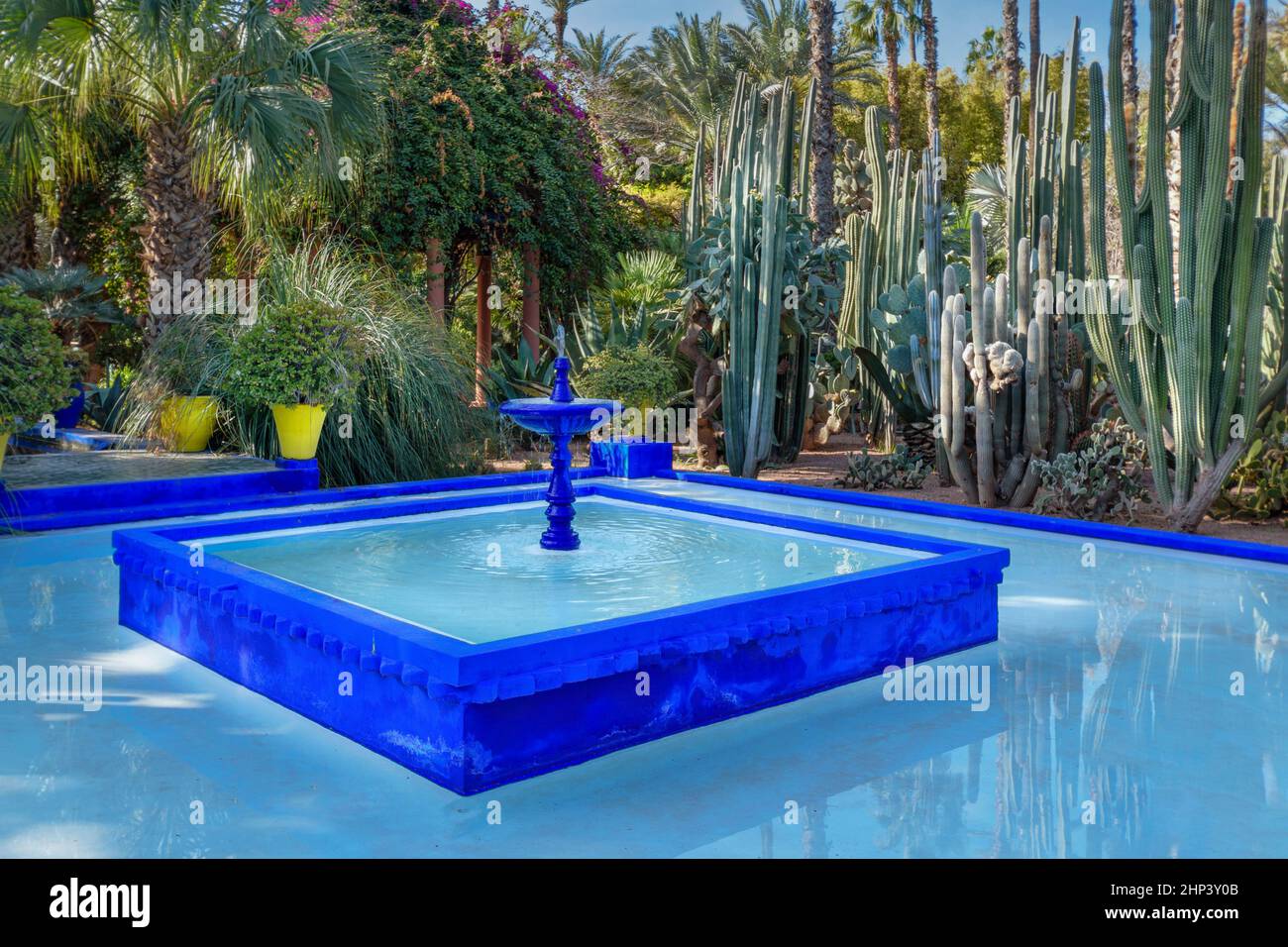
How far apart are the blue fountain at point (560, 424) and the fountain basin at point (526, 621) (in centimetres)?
21

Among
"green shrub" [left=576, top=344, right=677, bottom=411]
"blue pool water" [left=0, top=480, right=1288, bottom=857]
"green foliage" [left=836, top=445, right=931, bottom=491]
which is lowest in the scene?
"blue pool water" [left=0, top=480, right=1288, bottom=857]

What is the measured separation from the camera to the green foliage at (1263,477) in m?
8.45

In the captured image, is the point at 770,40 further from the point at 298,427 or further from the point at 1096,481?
the point at 1096,481

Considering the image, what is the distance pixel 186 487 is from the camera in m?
8.66

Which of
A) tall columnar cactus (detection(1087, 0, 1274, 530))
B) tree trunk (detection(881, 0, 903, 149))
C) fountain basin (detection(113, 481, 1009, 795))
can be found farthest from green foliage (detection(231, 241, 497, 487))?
tree trunk (detection(881, 0, 903, 149))

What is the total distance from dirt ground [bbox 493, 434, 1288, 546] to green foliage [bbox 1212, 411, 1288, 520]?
12 cm

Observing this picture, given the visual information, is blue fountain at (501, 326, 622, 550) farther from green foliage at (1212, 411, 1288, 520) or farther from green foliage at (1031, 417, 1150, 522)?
green foliage at (1212, 411, 1288, 520)

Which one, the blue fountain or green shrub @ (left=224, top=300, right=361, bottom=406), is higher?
green shrub @ (left=224, top=300, right=361, bottom=406)

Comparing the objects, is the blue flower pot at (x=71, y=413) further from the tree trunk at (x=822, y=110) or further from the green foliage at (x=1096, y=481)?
the green foliage at (x=1096, y=481)

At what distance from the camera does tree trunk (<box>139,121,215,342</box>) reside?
10.6 m

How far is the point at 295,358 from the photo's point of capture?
9164 mm

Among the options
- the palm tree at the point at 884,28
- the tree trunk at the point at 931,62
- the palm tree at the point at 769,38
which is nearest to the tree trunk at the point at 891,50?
the palm tree at the point at 884,28

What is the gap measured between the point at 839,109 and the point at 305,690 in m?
32.2

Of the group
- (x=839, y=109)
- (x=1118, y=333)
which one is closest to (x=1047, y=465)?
(x=1118, y=333)
